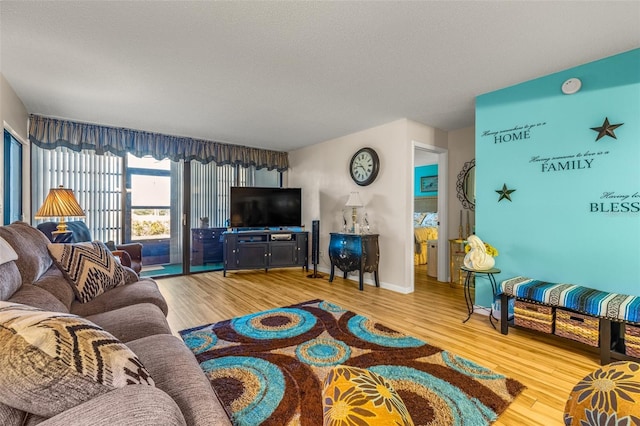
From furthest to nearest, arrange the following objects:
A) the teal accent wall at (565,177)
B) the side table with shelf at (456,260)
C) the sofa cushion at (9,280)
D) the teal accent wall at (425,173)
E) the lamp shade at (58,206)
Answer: the teal accent wall at (425,173) < the side table with shelf at (456,260) < the lamp shade at (58,206) < the teal accent wall at (565,177) < the sofa cushion at (9,280)

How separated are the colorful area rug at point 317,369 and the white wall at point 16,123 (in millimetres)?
2523

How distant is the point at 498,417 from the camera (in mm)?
1505

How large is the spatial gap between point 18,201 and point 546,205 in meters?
5.58

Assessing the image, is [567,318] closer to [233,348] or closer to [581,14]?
[581,14]

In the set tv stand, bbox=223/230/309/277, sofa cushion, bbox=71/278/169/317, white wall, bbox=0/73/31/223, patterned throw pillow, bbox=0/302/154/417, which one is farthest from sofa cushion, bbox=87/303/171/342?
tv stand, bbox=223/230/309/277

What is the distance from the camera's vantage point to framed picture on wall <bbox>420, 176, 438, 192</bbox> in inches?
263

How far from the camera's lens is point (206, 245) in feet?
16.7

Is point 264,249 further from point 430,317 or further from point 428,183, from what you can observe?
point 428,183

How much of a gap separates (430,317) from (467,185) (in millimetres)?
2208

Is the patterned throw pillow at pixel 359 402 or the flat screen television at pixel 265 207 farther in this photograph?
the flat screen television at pixel 265 207

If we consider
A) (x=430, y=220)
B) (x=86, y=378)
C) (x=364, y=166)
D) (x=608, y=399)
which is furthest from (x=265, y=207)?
(x=608, y=399)

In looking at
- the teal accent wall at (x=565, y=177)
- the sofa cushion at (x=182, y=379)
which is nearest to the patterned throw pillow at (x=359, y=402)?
the sofa cushion at (x=182, y=379)

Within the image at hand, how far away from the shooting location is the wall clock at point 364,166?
4148 millimetres

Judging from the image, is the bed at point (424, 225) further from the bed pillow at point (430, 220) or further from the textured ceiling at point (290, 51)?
the textured ceiling at point (290, 51)
